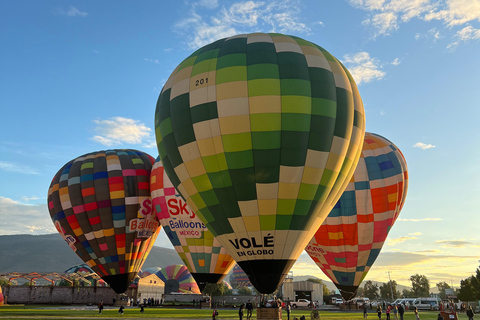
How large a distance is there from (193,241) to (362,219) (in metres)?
10.6

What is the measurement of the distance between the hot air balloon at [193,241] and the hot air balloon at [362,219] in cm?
648

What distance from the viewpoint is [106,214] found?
28.0m

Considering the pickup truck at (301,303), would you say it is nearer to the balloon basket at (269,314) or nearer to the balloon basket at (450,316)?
the balloon basket at (450,316)

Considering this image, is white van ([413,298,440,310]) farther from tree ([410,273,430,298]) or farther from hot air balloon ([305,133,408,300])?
tree ([410,273,430,298])

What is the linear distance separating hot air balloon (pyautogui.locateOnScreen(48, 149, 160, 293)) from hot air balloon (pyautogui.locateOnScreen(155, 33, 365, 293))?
43.0ft

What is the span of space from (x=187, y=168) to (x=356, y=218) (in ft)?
42.0

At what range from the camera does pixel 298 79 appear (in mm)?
15648

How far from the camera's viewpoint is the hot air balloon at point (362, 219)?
2461cm

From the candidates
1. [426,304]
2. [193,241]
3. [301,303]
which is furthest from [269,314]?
[426,304]

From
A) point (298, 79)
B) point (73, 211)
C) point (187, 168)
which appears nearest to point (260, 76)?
point (298, 79)

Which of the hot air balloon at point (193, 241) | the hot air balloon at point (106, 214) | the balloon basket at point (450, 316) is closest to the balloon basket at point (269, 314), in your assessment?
the balloon basket at point (450, 316)

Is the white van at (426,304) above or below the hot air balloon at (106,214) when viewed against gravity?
below

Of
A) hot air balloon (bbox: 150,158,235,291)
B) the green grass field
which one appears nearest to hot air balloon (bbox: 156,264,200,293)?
the green grass field

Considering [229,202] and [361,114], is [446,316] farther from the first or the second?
[229,202]
